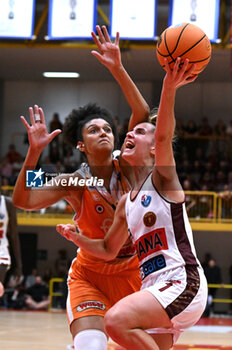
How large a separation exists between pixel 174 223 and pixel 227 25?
14439 millimetres

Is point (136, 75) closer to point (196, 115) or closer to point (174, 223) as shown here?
point (196, 115)

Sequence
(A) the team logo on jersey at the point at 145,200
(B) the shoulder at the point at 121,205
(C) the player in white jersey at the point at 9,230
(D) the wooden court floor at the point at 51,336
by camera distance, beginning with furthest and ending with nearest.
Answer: (D) the wooden court floor at the point at 51,336 → (C) the player in white jersey at the point at 9,230 → (B) the shoulder at the point at 121,205 → (A) the team logo on jersey at the point at 145,200

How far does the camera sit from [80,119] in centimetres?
502

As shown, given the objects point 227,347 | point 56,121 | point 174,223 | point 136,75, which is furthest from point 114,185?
point 136,75

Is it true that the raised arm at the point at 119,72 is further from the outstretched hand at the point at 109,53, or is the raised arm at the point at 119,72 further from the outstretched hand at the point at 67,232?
the outstretched hand at the point at 67,232

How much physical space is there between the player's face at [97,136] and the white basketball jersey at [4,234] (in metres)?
2.71

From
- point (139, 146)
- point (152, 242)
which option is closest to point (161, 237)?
point (152, 242)

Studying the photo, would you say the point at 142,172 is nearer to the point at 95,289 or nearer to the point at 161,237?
the point at 161,237

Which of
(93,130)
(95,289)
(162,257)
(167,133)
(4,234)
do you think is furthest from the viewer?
(4,234)

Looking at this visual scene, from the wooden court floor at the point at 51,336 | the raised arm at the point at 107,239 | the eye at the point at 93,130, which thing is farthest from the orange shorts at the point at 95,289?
the wooden court floor at the point at 51,336

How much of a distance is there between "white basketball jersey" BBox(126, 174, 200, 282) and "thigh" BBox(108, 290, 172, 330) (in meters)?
0.23

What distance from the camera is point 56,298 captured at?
667 inches

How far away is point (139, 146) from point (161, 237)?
27.8 inches

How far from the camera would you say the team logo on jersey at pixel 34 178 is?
4.20m
